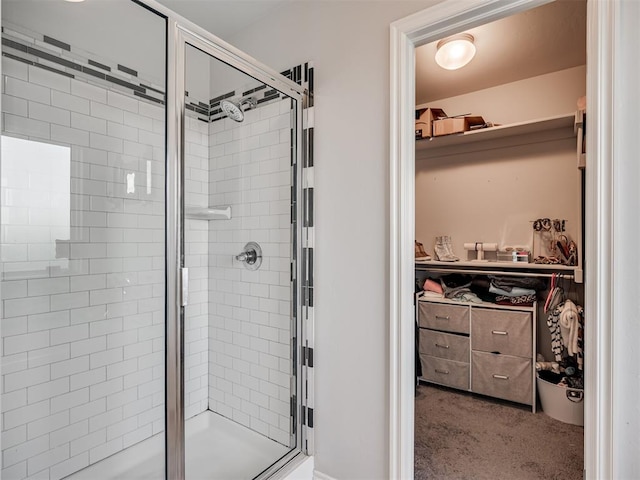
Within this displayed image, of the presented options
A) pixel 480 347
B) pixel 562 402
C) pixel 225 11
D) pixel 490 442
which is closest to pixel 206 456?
pixel 490 442

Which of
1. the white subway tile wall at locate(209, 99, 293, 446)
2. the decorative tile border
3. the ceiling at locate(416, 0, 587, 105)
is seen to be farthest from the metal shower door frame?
the ceiling at locate(416, 0, 587, 105)

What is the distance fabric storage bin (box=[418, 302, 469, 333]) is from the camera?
268 centimetres

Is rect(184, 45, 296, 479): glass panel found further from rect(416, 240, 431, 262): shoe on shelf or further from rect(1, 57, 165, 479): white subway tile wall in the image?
rect(416, 240, 431, 262): shoe on shelf

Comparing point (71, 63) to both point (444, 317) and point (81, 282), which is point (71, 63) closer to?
point (81, 282)

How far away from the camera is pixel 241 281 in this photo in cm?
192

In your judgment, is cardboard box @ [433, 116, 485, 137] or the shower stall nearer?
the shower stall

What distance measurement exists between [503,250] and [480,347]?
78 cm

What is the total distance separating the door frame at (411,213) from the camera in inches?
42.8

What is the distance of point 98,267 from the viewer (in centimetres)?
163

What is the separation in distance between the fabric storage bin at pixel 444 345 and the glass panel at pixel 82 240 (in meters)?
2.07

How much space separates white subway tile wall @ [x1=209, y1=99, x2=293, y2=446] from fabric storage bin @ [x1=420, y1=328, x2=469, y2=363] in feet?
4.86

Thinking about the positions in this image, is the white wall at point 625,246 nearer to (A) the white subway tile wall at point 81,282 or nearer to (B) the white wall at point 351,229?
(B) the white wall at point 351,229

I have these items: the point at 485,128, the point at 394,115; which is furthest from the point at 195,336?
the point at 485,128

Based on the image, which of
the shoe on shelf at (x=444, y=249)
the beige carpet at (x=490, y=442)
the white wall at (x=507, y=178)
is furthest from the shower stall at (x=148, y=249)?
the white wall at (x=507, y=178)
